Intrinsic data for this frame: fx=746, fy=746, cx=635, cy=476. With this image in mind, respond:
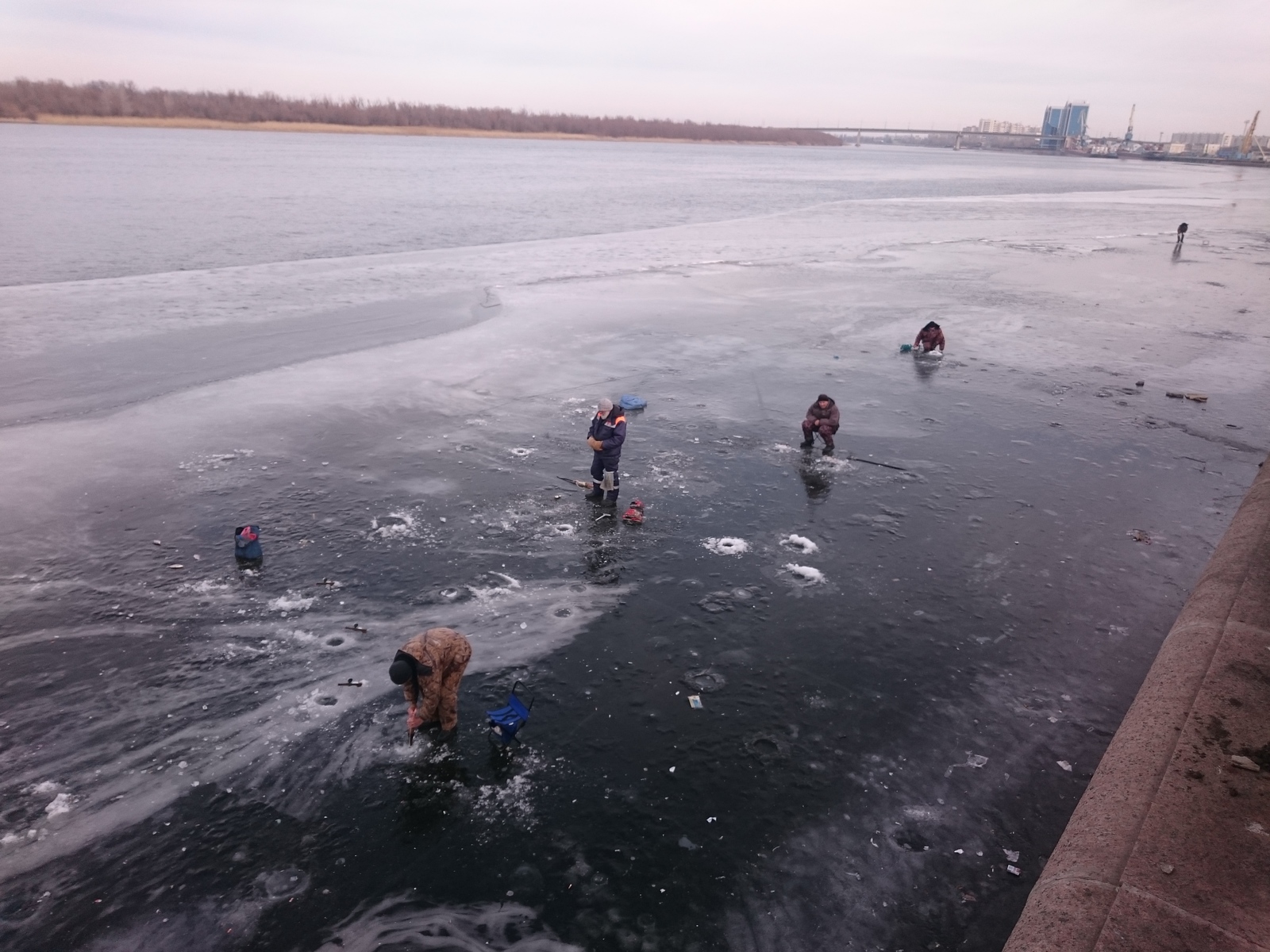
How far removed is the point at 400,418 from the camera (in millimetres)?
14078

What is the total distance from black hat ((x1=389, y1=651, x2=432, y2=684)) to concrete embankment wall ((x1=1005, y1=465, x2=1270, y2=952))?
4.60 meters

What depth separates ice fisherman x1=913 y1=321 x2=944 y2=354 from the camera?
61.5 feet

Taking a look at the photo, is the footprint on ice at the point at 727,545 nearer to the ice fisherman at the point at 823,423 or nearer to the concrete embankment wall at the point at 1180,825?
the ice fisherman at the point at 823,423

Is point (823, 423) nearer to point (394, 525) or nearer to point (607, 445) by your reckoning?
point (607, 445)

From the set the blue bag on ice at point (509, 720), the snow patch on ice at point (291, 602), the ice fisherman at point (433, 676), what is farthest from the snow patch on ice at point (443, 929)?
the snow patch on ice at point (291, 602)

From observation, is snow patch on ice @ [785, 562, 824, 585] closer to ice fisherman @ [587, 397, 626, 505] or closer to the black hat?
ice fisherman @ [587, 397, 626, 505]

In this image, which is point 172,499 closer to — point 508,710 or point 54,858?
point 54,858

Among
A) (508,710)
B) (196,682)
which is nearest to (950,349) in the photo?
(508,710)

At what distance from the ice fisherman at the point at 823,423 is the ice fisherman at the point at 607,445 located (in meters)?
3.79

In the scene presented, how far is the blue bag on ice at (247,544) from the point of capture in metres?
9.09

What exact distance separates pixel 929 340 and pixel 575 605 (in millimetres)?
13925

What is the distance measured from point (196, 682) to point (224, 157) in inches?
3979

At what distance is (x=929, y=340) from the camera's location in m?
18.8

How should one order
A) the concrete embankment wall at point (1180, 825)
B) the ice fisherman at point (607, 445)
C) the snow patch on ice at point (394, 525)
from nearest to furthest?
the concrete embankment wall at point (1180, 825) → the snow patch on ice at point (394, 525) → the ice fisherman at point (607, 445)
